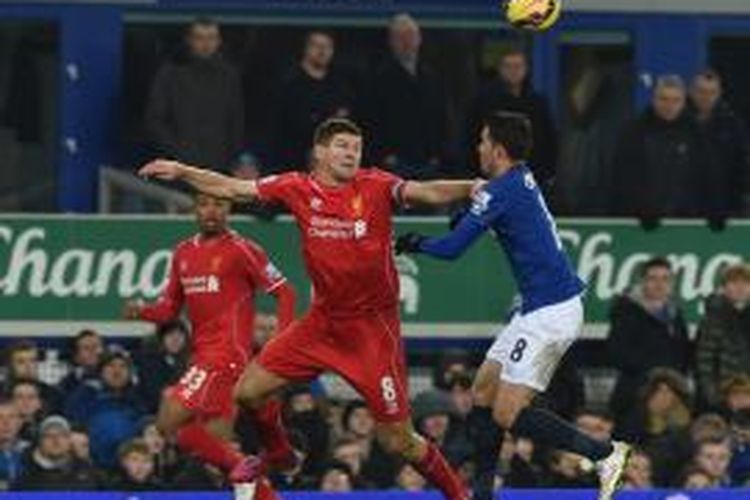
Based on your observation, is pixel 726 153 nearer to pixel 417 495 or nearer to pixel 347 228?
pixel 417 495

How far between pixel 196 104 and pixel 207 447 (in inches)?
159

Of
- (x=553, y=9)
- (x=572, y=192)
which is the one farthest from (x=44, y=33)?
(x=553, y=9)

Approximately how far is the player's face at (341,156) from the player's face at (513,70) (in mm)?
5339

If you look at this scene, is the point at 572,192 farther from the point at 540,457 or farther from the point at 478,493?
the point at 478,493

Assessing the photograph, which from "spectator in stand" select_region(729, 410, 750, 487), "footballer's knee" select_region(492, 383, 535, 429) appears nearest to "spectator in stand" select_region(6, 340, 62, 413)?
"spectator in stand" select_region(729, 410, 750, 487)

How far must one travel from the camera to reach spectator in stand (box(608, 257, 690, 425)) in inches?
990

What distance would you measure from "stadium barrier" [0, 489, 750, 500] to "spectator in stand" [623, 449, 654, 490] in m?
0.48

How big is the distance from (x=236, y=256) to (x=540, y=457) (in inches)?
91.0

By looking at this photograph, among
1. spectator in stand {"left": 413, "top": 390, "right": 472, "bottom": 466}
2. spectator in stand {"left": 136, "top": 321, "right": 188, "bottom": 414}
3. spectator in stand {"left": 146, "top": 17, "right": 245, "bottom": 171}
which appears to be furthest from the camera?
spectator in stand {"left": 146, "top": 17, "right": 245, "bottom": 171}

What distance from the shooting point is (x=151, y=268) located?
26141mm

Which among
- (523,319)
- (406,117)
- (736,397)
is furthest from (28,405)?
(523,319)

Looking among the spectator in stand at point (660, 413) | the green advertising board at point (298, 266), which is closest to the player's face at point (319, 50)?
the green advertising board at point (298, 266)

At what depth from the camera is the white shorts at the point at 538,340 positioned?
66.8 ft

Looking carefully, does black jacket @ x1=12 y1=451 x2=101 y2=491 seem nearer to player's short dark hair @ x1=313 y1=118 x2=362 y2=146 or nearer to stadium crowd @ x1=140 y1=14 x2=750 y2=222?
stadium crowd @ x1=140 y1=14 x2=750 y2=222
